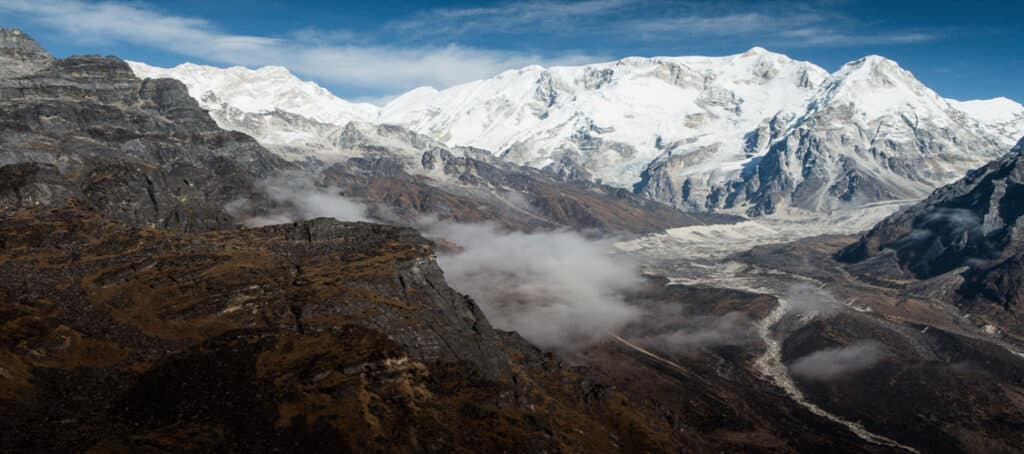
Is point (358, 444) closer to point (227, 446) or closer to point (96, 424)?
point (227, 446)

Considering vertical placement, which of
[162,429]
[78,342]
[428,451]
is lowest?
[428,451]

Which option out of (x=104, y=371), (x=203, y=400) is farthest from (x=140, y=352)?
(x=203, y=400)

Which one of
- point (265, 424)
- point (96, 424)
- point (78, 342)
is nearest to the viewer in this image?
point (96, 424)

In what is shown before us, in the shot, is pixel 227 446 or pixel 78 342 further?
pixel 78 342

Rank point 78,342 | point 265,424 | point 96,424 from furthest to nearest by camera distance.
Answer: point 78,342, point 265,424, point 96,424

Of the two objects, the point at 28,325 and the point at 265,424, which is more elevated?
the point at 28,325

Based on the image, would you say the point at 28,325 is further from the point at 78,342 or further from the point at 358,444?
the point at 358,444

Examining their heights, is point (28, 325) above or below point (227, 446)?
above

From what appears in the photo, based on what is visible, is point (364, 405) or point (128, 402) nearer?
point (128, 402)

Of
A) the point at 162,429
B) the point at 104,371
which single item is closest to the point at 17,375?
the point at 104,371
